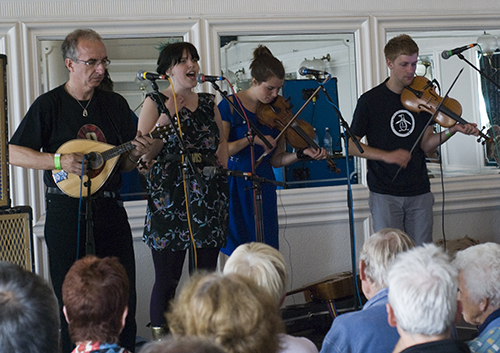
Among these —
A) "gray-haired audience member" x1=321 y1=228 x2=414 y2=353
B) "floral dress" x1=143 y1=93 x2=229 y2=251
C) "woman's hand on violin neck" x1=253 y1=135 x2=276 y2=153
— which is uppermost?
"woman's hand on violin neck" x1=253 y1=135 x2=276 y2=153

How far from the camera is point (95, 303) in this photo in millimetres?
1420

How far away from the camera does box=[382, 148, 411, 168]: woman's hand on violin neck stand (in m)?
3.35

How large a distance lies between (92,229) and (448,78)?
3206 millimetres

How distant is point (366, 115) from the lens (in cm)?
348

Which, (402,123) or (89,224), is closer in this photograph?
(89,224)

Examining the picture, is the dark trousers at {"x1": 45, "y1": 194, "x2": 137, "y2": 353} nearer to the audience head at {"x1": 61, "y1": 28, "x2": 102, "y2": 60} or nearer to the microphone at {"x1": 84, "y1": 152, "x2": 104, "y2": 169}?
the microphone at {"x1": 84, "y1": 152, "x2": 104, "y2": 169}

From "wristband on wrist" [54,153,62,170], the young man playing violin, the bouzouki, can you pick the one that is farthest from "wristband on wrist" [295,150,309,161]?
"wristband on wrist" [54,153,62,170]

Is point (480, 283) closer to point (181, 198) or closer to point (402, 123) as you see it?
point (181, 198)

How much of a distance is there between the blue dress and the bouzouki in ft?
2.37

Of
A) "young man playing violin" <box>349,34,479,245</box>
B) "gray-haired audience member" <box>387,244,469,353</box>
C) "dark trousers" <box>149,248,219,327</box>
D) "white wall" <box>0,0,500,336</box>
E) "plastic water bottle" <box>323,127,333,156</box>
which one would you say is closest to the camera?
"gray-haired audience member" <box>387,244,469,353</box>

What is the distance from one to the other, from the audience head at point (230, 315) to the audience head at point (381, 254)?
2.30ft

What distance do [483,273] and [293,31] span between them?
2723mm

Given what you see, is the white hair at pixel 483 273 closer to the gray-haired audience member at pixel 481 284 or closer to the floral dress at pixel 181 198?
the gray-haired audience member at pixel 481 284

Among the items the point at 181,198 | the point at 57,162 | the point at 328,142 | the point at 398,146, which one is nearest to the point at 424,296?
the point at 181,198
